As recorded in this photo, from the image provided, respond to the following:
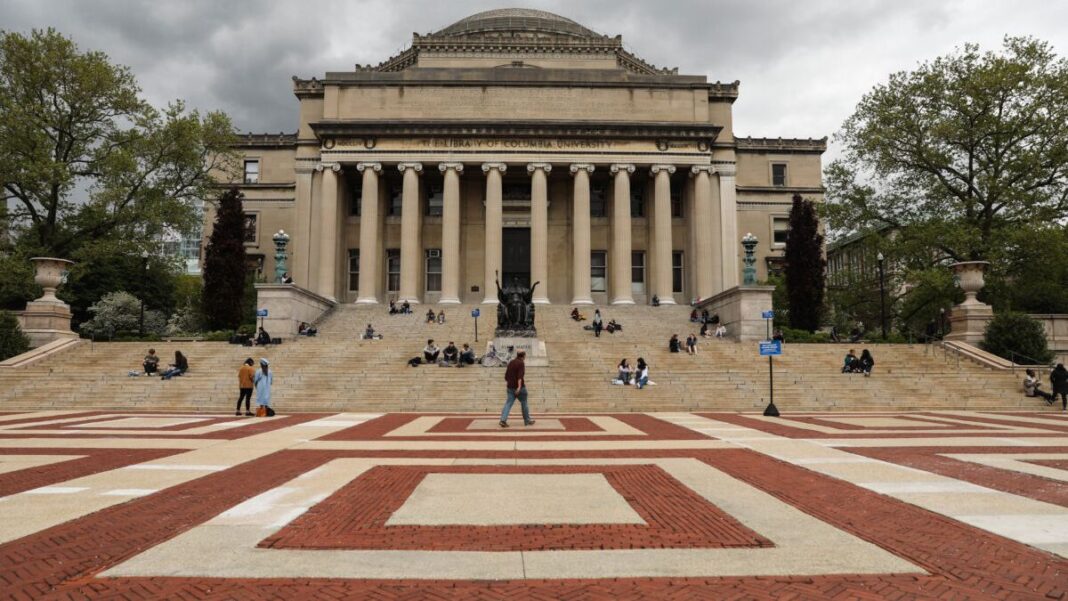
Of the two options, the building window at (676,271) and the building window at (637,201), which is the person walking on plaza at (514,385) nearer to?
the building window at (676,271)

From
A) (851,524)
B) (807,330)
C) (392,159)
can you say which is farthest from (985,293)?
(392,159)

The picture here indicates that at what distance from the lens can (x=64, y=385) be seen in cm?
2194

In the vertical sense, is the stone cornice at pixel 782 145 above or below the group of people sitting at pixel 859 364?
above

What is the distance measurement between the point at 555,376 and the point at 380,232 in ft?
98.0

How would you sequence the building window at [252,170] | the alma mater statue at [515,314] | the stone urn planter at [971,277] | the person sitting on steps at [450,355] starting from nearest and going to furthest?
1. the person sitting on steps at [450,355]
2. the alma mater statue at [515,314]
3. the stone urn planter at [971,277]
4. the building window at [252,170]

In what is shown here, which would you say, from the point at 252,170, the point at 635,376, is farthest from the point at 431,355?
the point at 252,170

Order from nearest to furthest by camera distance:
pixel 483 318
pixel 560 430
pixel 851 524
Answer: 1. pixel 851 524
2. pixel 560 430
3. pixel 483 318

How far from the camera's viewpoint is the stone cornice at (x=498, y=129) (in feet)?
149

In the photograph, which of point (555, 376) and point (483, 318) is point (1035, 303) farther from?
point (483, 318)

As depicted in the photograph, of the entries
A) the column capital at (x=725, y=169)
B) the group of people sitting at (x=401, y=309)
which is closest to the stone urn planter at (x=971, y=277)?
the column capital at (x=725, y=169)

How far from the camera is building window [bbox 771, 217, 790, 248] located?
54.9 meters

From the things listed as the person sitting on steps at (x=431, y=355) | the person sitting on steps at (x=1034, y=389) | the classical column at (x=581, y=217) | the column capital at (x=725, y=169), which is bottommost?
the person sitting on steps at (x=1034, y=389)

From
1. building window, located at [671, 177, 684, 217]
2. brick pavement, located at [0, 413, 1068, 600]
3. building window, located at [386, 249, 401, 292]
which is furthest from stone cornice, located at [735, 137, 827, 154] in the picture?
brick pavement, located at [0, 413, 1068, 600]

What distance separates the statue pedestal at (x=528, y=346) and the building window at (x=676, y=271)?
2709 centimetres
